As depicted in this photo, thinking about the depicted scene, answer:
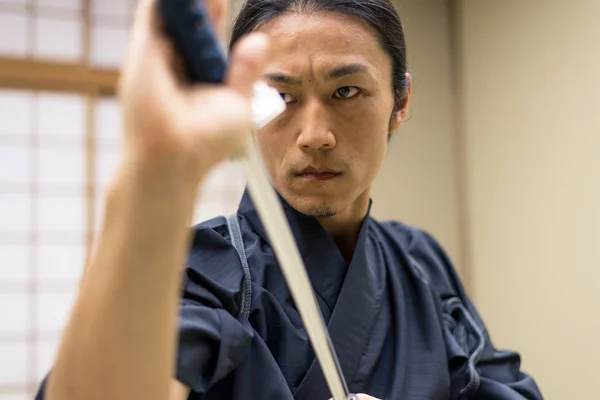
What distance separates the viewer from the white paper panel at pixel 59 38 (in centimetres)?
251

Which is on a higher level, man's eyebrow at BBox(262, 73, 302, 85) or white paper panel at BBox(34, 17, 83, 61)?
white paper panel at BBox(34, 17, 83, 61)

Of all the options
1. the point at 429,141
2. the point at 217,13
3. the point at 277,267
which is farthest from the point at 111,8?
the point at 217,13

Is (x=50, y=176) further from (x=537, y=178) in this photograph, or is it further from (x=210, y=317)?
(x=210, y=317)

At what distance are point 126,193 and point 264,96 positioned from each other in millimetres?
222

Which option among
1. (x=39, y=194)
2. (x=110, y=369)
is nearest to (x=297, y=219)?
(x=110, y=369)

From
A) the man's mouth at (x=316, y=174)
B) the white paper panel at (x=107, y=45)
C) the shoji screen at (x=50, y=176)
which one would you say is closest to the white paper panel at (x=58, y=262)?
the shoji screen at (x=50, y=176)

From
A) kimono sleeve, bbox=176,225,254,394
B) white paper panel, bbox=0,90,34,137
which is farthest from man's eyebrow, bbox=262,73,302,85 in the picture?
white paper panel, bbox=0,90,34,137

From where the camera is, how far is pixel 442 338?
1003mm

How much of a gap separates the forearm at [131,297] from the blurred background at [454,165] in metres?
1.55

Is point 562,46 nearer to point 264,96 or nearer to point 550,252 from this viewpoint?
point 550,252

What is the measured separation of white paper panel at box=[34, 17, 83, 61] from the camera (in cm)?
251

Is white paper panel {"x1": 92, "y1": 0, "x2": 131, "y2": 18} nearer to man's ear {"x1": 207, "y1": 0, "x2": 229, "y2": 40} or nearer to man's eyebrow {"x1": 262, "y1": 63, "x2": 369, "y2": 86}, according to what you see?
man's eyebrow {"x1": 262, "y1": 63, "x2": 369, "y2": 86}

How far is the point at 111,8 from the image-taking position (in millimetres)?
2625

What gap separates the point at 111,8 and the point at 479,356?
7.47ft
